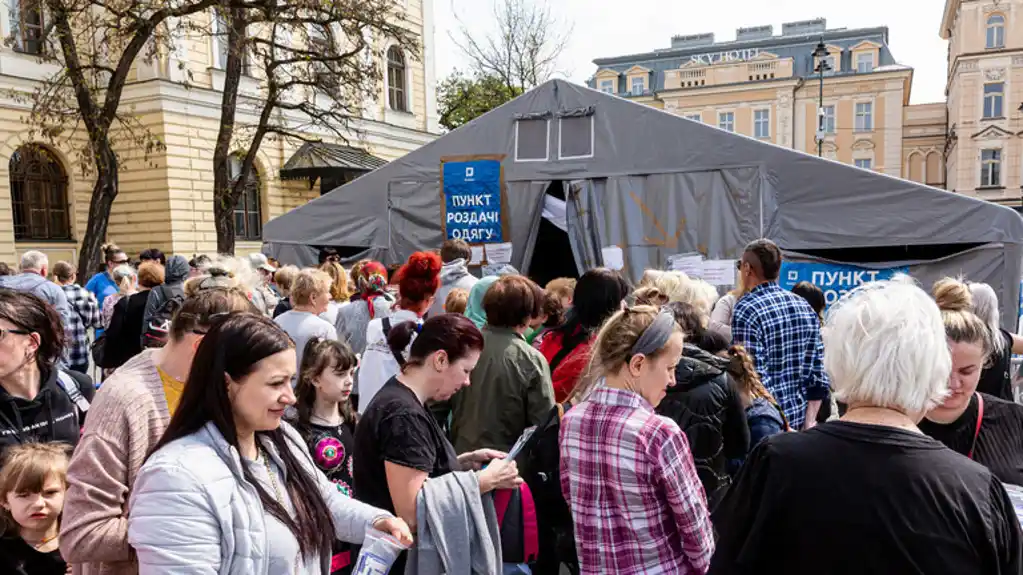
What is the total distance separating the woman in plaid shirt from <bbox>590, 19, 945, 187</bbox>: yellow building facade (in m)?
47.1

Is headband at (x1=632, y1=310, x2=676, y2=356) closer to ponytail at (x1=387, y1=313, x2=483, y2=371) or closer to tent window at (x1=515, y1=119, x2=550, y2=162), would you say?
ponytail at (x1=387, y1=313, x2=483, y2=371)

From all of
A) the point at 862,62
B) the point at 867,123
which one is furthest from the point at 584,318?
the point at 862,62

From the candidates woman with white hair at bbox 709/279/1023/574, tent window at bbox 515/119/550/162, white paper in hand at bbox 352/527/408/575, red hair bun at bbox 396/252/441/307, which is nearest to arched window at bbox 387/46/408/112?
tent window at bbox 515/119/550/162

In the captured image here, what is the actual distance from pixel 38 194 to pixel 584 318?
18634 mm

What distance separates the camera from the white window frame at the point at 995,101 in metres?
40.6

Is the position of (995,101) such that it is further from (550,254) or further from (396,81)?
(550,254)

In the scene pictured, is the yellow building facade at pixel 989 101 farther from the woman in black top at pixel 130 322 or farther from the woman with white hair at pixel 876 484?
the woman with white hair at pixel 876 484

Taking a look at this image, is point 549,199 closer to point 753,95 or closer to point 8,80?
point 8,80

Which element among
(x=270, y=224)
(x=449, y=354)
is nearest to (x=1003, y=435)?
(x=449, y=354)

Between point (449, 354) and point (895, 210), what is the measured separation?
6.22m

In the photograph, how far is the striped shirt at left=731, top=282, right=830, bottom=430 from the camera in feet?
13.7

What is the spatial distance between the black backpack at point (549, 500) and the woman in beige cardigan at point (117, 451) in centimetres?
137

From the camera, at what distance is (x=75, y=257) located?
706 inches

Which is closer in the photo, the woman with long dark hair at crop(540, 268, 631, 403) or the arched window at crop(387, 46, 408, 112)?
the woman with long dark hair at crop(540, 268, 631, 403)
